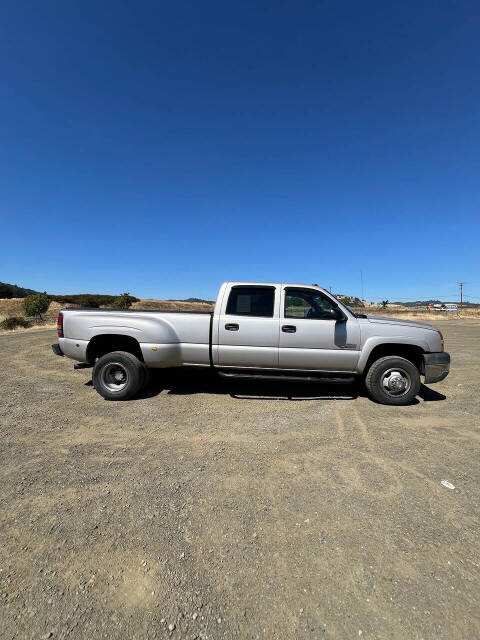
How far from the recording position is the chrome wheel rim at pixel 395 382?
15.2ft

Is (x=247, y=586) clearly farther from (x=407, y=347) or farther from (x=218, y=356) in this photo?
(x=407, y=347)

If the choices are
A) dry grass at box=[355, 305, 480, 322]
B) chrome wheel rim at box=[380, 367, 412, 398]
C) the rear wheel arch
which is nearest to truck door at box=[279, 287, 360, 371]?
chrome wheel rim at box=[380, 367, 412, 398]

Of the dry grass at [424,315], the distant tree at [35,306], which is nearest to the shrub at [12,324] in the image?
the distant tree at [35,306]

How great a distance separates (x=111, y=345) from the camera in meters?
5.18

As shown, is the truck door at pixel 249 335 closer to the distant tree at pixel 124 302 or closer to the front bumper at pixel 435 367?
the front bumper at pixel 435 367

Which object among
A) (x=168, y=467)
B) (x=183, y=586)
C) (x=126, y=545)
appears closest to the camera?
(x=183, y=586)

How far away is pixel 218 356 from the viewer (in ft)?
15.6

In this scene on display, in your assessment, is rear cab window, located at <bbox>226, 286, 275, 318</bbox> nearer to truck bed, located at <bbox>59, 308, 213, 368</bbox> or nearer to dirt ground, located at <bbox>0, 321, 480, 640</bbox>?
truck bed, located at <bbox>59, 308, 213, 368</bbox>

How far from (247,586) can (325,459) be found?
1.60 meters

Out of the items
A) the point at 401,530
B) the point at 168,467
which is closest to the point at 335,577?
the point at 401,530

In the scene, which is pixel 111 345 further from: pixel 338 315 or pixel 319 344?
pixel 338 315

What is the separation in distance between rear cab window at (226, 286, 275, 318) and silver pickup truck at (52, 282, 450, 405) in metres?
0.02

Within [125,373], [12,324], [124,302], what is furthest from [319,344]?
[124,302]

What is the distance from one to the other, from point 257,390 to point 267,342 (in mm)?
1160
